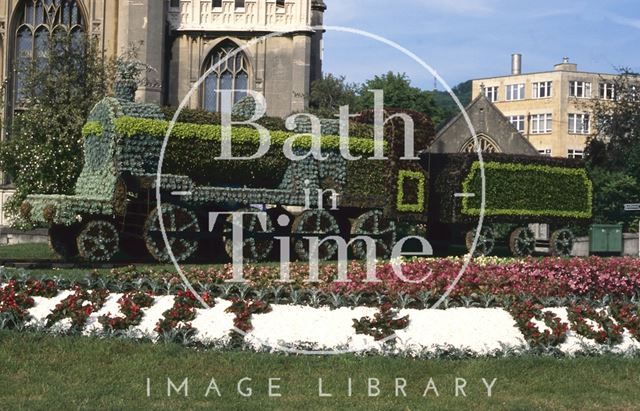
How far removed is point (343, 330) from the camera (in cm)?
1189

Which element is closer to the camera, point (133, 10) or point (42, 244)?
point (42, 244)

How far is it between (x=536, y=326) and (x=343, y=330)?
8.32 feet

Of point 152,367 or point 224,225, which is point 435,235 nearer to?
point 224,225

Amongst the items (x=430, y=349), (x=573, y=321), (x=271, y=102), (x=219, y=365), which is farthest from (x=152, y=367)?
(x=271, y=102)

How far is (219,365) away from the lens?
10.8 meters

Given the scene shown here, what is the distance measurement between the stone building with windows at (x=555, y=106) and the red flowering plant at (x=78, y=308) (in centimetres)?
7651

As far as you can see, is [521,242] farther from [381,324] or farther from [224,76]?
[224,76]

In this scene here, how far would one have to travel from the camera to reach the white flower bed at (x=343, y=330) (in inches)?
457

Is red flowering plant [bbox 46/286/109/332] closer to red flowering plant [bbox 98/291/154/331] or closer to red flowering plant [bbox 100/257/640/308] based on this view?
red flowering plant [bbox 98/291/154/331]

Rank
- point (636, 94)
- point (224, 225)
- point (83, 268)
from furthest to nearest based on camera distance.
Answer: point (636, 94)
point (224, 225)
point (83, 268)

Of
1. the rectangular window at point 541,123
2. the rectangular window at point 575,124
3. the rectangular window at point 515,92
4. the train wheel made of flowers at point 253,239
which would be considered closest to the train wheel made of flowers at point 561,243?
the train wheel made of flowers at point 253,239

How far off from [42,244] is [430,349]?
67.6ft

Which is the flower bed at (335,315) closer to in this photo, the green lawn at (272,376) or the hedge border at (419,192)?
the green lawn at (272,376)

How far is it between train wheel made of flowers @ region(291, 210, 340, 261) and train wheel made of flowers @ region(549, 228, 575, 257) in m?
7.67
